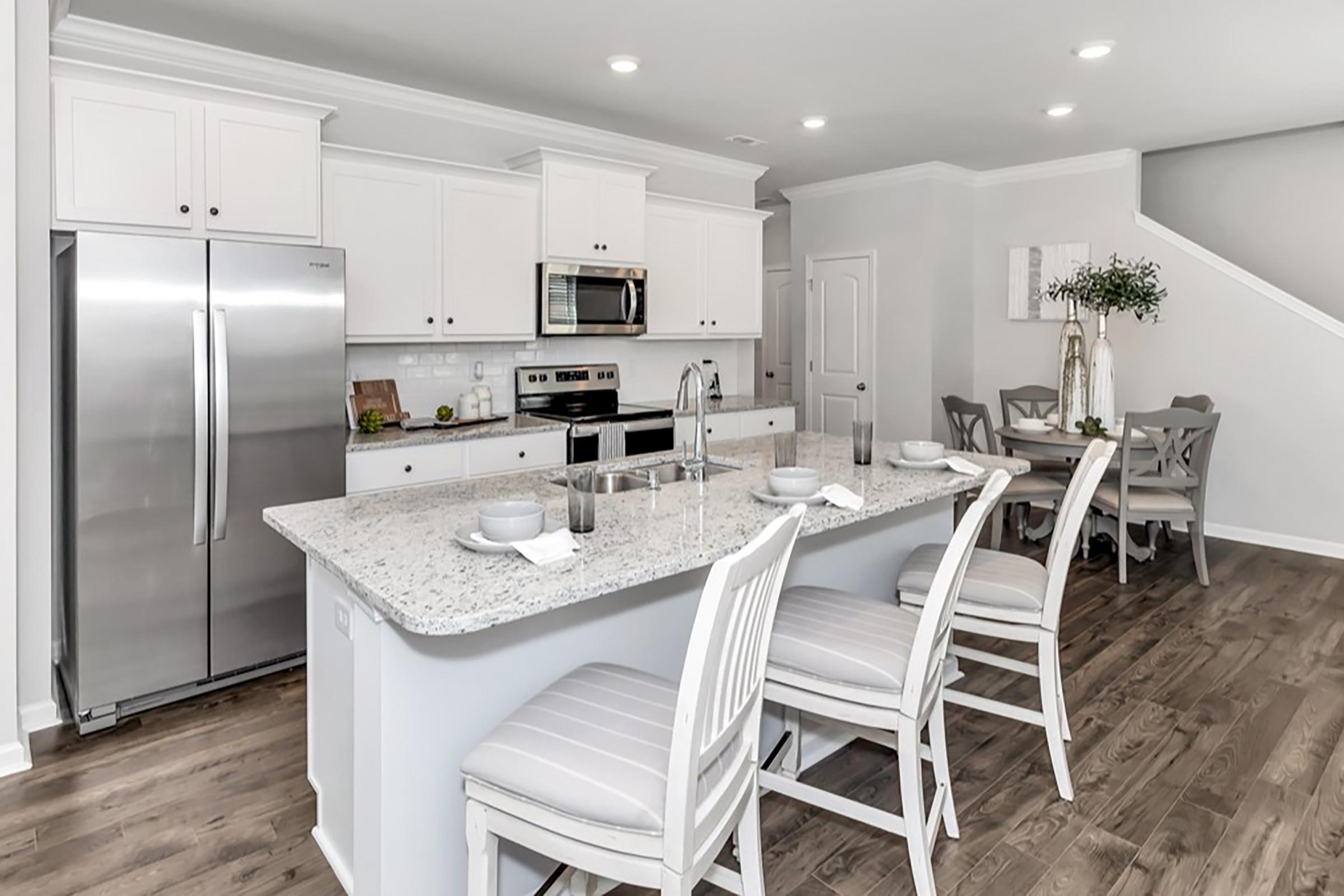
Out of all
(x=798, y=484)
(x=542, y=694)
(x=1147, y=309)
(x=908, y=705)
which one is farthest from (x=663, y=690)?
(x=1147, y=309)

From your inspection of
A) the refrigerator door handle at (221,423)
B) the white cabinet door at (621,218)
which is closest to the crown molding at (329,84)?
the white cabinet door at (621,218)

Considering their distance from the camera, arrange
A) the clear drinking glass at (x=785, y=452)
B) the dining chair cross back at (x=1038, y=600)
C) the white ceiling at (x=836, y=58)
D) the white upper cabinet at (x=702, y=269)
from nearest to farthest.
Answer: the dining chair cross back at (x=1038, y=600) < the clear drinking glass at (x=785, y=452) < the white ceiling at (x=836, y=58) < the white upper cabinet at (x=702, y=269)

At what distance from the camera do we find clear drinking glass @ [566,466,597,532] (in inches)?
74.3

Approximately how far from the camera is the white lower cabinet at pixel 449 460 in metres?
3.55

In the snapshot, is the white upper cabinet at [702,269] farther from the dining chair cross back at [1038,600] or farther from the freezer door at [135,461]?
the dining chair cross back at [1038,600]

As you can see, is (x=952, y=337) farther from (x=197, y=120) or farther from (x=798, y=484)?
(x=197, y=120)

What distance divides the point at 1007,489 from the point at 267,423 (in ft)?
12.3

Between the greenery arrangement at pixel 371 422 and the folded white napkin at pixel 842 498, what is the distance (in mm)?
2450

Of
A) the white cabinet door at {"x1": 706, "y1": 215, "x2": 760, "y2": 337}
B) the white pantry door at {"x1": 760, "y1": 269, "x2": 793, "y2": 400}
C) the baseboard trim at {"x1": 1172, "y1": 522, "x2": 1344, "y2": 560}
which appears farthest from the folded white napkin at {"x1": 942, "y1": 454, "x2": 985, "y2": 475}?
the white pantry door at {"x1": 760, "y1": 269, "x2": 793, "y2": 400}

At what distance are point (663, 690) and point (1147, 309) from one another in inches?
188

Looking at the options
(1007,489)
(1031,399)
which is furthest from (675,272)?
(1031,399)

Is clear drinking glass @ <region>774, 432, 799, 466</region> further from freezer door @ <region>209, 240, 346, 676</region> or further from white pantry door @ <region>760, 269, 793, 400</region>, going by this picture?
white pantry door @ <region>760, 269, 793, 400</region>

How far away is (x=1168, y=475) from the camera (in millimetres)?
4699

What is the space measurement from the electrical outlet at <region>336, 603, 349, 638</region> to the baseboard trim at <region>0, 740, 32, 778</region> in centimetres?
153
